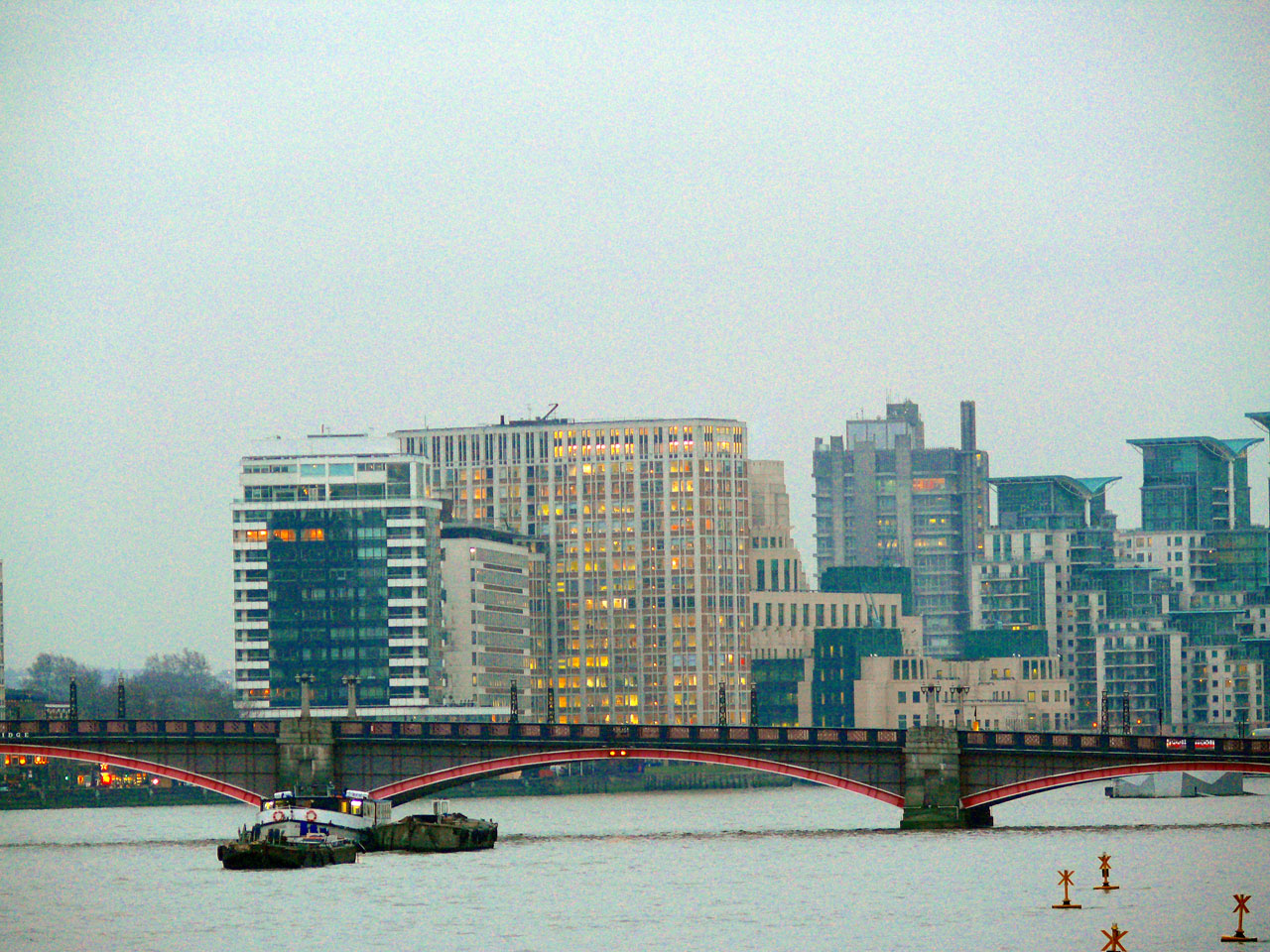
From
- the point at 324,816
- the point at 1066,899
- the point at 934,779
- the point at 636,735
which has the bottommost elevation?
the point at 1066,899

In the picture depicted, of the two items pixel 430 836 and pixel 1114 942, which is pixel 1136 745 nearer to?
pixel 430 836

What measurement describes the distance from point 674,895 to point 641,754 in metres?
39.5

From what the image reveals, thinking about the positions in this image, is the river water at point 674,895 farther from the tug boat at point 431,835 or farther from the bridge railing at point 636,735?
the bridge railing at point 636,735

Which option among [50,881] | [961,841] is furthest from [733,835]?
[50,881]

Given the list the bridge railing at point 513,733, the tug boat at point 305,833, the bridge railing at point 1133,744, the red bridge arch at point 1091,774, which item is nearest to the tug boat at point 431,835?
the tug boat at point 305,833

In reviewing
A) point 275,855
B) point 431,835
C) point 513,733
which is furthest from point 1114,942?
point 513,733

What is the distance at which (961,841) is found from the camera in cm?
15562

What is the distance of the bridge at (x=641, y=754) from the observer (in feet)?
523

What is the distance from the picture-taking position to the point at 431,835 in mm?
160250

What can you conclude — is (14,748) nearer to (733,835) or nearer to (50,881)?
(50,881)

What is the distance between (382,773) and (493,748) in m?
7.56

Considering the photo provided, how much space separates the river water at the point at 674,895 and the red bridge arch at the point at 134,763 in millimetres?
3960

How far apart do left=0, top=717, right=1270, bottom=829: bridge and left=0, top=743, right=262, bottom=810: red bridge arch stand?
0.13 meters

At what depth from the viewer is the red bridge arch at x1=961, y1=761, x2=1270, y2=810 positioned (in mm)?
154750
